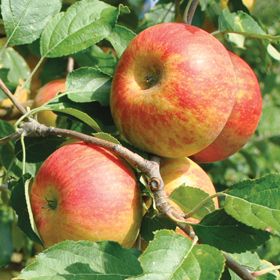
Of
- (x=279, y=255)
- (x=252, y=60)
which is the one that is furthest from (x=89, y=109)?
(x=279, y=255)

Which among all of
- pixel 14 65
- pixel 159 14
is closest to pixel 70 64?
pixel 14 65

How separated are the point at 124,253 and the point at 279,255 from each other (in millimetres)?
1394

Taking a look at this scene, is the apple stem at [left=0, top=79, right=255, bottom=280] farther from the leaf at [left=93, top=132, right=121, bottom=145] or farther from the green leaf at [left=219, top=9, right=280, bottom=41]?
the green leaf at [left=219, top=9, right=280, bottom=41]

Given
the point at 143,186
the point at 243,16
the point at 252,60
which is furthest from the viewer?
the point at 252,60

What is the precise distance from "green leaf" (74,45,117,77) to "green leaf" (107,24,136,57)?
97mm

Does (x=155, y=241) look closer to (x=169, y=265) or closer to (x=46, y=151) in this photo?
(x=169, y=265)

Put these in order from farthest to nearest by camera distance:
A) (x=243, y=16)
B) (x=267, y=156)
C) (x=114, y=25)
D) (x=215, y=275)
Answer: (x=267, y=156), (x=243, y=16), (x=114, y=25), (x=215, y=275)

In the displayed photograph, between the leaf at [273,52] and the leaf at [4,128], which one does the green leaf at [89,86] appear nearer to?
the leaf at [4,128]

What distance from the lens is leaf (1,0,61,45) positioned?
1486mm

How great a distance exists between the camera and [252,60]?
240 cm

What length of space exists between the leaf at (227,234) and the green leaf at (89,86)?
427 millimetres

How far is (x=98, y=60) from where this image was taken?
1.73 metres

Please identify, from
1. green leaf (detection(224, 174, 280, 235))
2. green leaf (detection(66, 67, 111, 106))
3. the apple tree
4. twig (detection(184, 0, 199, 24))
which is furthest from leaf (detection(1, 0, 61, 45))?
green leaf (detection(224, 174, 280, 235))

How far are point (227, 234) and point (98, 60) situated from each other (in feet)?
2.32
